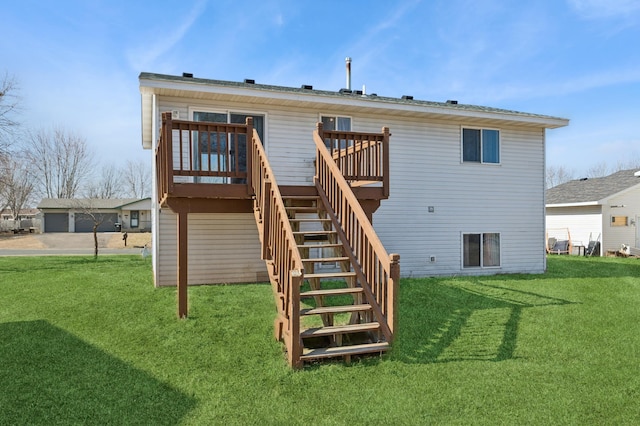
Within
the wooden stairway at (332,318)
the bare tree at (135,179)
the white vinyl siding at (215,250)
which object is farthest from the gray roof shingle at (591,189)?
the bare tree at (135,179)

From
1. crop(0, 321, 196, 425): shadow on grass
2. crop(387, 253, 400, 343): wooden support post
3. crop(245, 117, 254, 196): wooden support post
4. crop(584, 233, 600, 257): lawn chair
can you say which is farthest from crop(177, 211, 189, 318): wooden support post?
crop(584, 233, 600, 257): lawn chair

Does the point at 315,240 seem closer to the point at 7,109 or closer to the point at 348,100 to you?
the point at 348,100

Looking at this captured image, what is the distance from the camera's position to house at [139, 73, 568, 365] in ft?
16.1

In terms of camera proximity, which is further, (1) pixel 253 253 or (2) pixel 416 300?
(1) pixel 253 253

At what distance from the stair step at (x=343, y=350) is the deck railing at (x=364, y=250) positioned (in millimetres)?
159

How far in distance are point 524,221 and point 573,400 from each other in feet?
27.1

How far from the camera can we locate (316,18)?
455 inches

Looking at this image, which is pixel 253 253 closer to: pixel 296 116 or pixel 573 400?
pixel 296 116

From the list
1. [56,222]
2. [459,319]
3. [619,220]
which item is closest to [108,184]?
[56,222]

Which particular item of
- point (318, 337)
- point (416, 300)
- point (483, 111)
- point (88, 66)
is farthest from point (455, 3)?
point (88, 66)

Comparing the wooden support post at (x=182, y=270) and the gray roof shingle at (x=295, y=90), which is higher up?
the gray roof shingle at (x=295, y=90)

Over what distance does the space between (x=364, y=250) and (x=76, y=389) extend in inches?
130

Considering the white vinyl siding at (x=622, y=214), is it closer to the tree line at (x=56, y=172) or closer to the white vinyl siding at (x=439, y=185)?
the white vinyl siding at (x=439, y=185)

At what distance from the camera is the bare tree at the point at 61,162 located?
35406 mm
